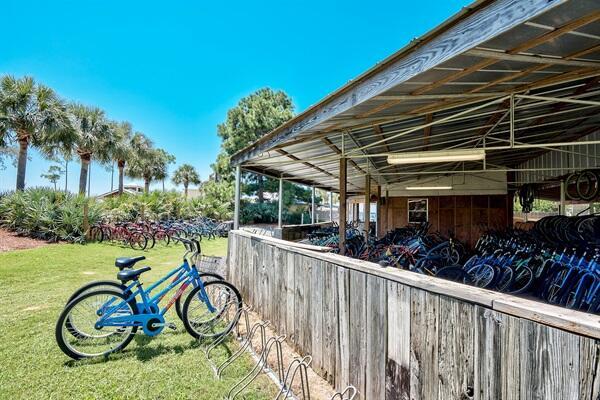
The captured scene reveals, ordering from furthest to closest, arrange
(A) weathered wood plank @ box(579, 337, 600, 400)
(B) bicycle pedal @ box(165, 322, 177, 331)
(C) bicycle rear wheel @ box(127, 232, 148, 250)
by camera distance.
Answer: (C) bicycle rear wheel @ box(127, 232, 148, 250) → (B) bicycle pedal @ box(165, 322, 177, 331) → (A) weathered wood plank @ box(579, 337, 600, 400)

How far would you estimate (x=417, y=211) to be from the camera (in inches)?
453

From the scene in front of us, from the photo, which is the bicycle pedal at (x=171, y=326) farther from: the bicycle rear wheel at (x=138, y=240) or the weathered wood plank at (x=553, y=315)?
the bicycle rear wheel at (x=138, y=240)

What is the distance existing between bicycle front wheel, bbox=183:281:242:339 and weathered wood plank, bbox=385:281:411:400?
215cm

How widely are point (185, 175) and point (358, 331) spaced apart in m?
42.1

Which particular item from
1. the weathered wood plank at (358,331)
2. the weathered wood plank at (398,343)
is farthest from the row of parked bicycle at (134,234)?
the weathered wood plank at (398,343)

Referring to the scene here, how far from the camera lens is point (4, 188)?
1281 cm

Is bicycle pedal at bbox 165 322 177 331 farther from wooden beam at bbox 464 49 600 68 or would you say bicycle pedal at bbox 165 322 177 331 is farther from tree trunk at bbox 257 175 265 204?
tree trunk at bbox 257 175 265 204

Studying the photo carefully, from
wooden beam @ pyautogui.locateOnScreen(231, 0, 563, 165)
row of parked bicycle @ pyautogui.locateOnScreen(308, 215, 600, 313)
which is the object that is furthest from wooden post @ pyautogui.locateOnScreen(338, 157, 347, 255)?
wooden beam @ pyautogui.locateOnScreen(231, 0, 563, 165)

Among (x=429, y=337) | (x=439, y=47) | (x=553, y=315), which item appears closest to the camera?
(x=553, y=315)

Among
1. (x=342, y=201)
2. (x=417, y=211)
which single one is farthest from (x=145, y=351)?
(x=417, y=211)

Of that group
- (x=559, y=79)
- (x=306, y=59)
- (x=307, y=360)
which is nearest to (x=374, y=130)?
(x=559, y=79)

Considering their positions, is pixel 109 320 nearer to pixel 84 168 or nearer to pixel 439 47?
pixel 439 47

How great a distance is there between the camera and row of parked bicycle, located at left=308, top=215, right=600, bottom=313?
12.0 feet

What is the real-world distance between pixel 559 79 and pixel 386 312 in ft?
9.53
